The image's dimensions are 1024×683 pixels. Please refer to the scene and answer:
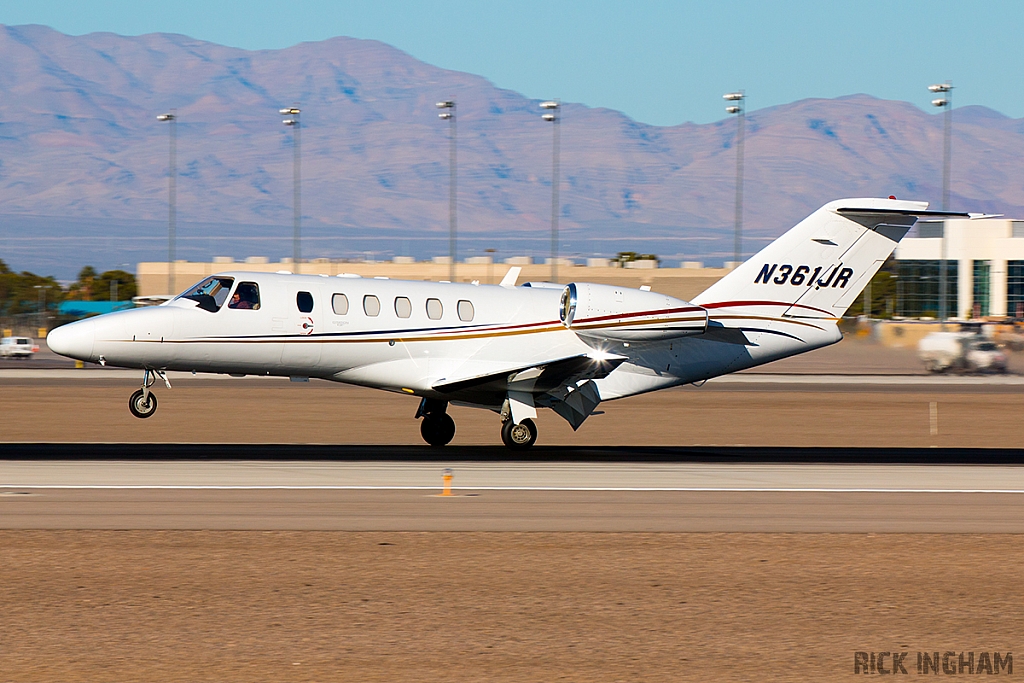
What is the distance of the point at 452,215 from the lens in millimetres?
66312

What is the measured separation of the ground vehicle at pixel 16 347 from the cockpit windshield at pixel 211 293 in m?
45.9

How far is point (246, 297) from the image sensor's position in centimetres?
2275

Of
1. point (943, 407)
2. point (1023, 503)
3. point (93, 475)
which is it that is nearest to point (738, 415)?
point (943, 407)

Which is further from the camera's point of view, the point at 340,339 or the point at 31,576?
the point at 340,339

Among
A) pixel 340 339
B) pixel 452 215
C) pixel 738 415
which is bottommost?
pixel 738 415

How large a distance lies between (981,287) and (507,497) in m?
81.2

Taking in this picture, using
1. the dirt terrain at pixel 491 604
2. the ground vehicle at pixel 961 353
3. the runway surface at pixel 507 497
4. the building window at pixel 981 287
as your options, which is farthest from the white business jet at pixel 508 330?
the building window at pixel 981 287

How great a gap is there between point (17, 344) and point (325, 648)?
60.9m

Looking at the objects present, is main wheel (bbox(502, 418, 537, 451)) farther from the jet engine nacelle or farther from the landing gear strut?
the jet engine nacelle

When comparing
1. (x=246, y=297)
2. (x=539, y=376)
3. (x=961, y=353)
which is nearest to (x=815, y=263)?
(x=539, y=376)

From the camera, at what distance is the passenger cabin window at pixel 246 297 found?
22.7 metres

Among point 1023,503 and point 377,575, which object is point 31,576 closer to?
point 377,575

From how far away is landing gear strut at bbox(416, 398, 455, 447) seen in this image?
2495cm

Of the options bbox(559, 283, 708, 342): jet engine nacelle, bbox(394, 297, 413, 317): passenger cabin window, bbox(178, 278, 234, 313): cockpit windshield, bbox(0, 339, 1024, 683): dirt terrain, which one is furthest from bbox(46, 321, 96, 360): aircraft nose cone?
bbox(559, 283, 708, 342): jet engine nacelle
